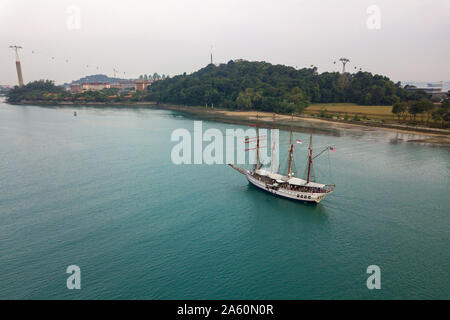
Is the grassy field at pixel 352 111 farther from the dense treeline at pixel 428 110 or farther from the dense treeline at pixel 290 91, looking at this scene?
the dense treeline at pixel 428 110

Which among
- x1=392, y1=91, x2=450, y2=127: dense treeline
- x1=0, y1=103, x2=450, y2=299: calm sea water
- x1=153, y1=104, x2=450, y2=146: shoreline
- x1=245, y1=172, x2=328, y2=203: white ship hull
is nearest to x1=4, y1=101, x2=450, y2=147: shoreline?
x1=153, y1=104, x2=450, y2=146: shoreline

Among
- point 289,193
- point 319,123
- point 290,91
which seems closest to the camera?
point 289,193

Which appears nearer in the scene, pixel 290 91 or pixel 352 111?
pixel 352 111

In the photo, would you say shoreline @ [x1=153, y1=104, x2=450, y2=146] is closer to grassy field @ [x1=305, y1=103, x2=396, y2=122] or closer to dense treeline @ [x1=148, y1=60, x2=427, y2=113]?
dense treeline @ [x1=148, y1=60, x2=427, y2=113]

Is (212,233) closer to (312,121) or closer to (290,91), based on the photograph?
(312,121)

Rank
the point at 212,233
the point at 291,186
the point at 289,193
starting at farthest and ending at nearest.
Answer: the point at 291,186
the point at 289,193
the point at 212,233

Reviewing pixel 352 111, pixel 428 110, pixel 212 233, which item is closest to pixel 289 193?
pixel 212 233

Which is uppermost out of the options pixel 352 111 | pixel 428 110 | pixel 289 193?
pixel 428 110
